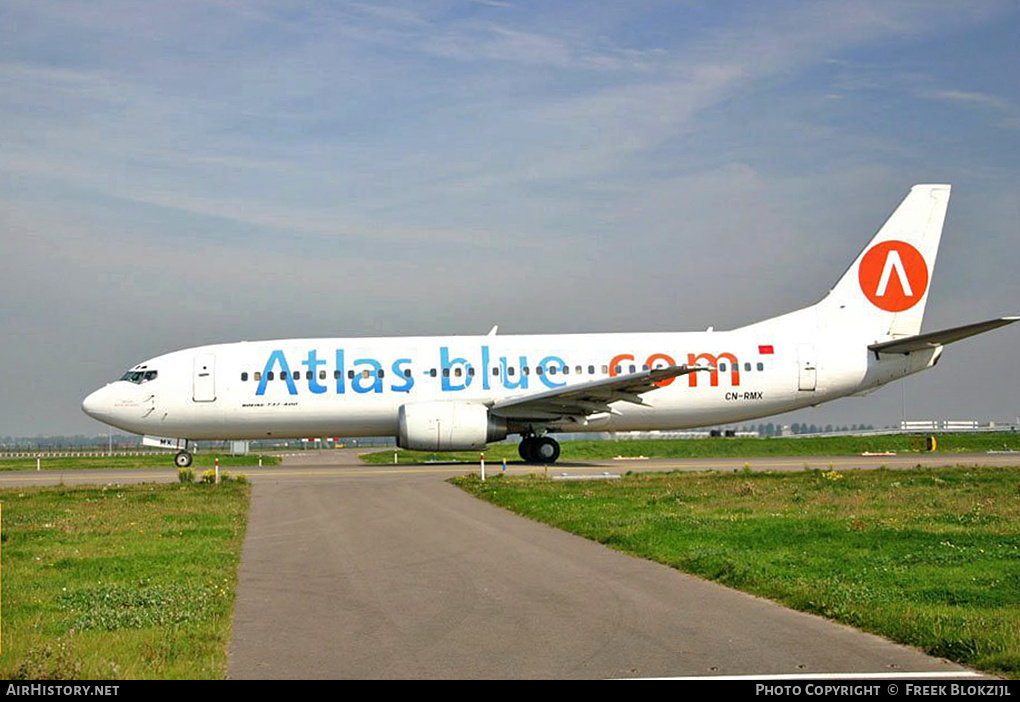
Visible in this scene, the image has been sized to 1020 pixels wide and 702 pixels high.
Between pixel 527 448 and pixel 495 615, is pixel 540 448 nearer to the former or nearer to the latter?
pixel 527 448

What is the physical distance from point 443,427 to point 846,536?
19411 millimetres

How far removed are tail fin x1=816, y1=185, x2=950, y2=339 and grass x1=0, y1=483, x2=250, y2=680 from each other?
22.1 m

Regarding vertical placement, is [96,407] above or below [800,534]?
above

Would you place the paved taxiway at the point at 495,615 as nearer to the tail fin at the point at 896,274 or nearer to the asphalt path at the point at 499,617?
the asphalt path at the point at 499,617

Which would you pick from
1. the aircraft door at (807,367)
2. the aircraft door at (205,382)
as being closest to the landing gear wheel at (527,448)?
the aircraft door at (807,367)

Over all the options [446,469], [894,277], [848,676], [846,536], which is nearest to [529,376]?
[446,469]

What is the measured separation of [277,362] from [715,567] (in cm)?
2451

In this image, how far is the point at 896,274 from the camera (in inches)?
1427

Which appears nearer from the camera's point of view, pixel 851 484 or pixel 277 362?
pixel 851 484

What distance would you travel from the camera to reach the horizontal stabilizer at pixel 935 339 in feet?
100

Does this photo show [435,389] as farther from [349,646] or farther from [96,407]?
[349,646]

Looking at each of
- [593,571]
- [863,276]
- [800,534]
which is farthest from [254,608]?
[863,276]

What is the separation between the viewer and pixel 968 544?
1364cm

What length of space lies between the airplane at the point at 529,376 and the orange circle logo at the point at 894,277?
47mm
